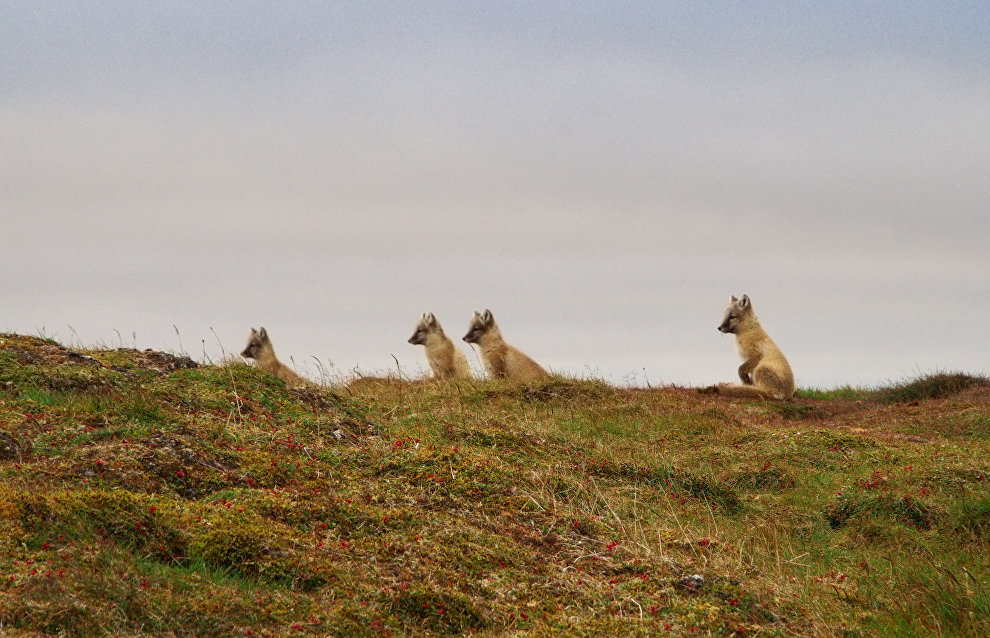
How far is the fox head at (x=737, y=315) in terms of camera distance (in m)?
25.2

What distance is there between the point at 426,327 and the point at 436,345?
0.50 meters

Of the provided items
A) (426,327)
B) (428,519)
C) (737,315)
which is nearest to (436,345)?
(426,327)

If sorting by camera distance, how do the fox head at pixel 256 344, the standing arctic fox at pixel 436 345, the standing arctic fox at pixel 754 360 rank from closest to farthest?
the standing arctic fox at pixel 754 360, the standing arctic fox at pixel 436 345, the fox head at pixel 256 344

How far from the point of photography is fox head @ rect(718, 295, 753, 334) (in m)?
25.2

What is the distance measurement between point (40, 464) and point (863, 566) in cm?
763

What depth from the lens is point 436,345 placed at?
963 inches

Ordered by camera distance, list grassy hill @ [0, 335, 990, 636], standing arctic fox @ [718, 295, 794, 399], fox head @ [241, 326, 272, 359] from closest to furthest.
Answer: grassy hill @ [0, 335, 990, 636]
standing arctic fox @ [718, 295, 794, 399]
fox head @ [241, 326, 272, 359]

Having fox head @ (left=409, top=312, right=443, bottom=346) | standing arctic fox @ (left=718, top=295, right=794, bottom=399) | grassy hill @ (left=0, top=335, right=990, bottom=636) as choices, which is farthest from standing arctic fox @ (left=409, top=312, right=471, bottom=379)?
grassy hill @ (left=0, top=335, right=990, bottom=636)

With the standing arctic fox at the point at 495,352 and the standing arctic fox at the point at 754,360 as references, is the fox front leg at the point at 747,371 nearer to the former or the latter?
the standing arctic fox at the point at 754,360

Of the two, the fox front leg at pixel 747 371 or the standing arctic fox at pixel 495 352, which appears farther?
the fox front leg at pixel 747 371

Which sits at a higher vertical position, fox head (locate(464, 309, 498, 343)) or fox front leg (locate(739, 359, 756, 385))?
fox head (locate(464, 309, 498, 343))

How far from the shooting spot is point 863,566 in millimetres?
9984

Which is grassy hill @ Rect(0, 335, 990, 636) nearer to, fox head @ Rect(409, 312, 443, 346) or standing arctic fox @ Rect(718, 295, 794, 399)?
standing arctic fox @ Rect(718, 295, 794, 399)

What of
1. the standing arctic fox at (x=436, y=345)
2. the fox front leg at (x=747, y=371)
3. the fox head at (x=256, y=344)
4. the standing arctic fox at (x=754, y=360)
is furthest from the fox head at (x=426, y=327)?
Result: the fox front leg at (x=747, y=371)
